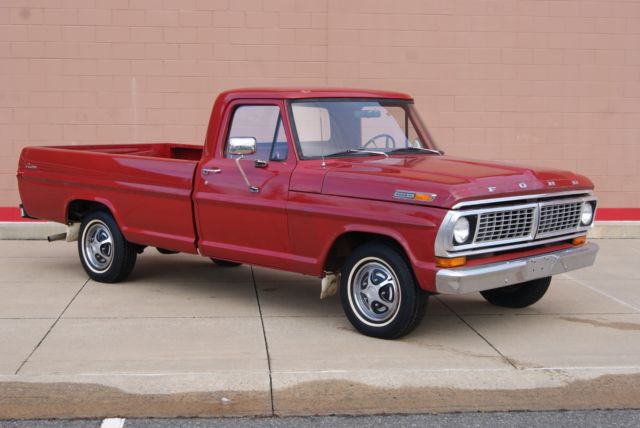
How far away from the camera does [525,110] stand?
41.4 ft

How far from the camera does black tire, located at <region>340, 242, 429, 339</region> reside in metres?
6.95

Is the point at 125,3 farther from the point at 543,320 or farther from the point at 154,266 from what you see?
the point at 543,320

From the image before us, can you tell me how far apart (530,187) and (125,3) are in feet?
23.1

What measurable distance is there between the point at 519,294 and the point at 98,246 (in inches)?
164

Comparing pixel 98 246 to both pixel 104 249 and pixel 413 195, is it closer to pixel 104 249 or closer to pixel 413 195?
pixel 104 249

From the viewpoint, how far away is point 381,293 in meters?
7.20

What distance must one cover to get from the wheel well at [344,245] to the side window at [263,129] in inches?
34.0

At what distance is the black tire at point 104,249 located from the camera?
30.4 ft

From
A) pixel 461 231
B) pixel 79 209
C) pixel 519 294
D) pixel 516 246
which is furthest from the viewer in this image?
pixel 79 209

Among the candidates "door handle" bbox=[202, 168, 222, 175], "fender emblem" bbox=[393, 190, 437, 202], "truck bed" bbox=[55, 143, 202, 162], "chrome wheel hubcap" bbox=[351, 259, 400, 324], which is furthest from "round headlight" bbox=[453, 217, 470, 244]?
"truck bed" bbox=[55, 143, 202, 162]

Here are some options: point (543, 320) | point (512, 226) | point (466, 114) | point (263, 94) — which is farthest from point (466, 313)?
point (466, 114)

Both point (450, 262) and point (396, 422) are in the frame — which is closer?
point (396, 422)

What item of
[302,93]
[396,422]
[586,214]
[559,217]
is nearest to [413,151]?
[302,93]

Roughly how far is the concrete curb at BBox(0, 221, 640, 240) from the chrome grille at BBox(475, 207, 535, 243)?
5.71m
